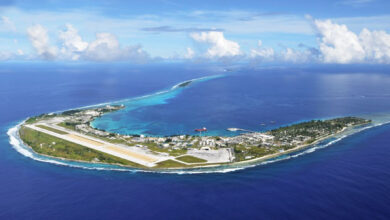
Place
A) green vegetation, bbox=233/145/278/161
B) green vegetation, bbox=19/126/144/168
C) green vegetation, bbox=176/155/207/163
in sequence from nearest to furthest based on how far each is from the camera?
green vegetation, bbox=176/155/207/163, green vegetation, bbox=19/126/144/168, green vegetation, bbox=233/145/278/161

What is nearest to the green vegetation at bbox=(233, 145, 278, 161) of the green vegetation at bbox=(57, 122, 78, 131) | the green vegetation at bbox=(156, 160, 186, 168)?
the green vegetation at bbox=(156, 160, 186, 168)

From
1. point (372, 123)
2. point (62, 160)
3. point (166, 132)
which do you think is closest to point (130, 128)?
point (166, 132)

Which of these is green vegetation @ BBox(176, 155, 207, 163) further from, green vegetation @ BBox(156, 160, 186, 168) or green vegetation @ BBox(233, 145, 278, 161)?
green vegetation @ BBox(233, 145, 278, 161)

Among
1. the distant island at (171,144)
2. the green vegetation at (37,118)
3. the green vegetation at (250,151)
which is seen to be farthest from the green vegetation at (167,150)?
the green vegetation at (37,118)

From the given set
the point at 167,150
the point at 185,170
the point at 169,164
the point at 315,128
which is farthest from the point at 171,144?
the point at 315,128

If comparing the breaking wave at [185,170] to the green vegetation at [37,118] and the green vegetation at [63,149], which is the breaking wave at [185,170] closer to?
the green vegetation at [63,149]

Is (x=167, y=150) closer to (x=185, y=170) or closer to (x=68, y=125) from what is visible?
(x=185, y=170)

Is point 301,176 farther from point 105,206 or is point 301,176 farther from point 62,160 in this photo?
point 62,160
